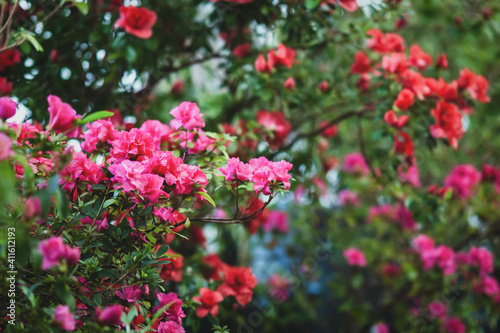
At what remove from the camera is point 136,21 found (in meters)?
1.29

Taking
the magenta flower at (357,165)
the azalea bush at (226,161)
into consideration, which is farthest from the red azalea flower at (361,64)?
the magenta flower at (357,165)

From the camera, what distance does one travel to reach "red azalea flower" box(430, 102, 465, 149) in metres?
1.41

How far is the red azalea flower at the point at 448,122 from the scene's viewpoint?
1406mm

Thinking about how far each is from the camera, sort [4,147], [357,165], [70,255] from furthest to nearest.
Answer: [357,165], [70,255], [4,147]

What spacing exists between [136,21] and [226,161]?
0.51m

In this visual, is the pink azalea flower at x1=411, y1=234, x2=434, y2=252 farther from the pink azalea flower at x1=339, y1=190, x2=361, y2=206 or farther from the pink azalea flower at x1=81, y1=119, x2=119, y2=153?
the pink azalea flower at x1=81, y1=119, x2=119, y2=153

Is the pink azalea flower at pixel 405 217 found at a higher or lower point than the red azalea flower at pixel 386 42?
lower

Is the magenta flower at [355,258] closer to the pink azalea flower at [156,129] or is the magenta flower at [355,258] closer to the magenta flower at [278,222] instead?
the magenta flower at [278,222]

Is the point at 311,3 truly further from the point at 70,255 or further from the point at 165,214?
the point at 70,255

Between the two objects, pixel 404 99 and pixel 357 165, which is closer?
pixel 404 99

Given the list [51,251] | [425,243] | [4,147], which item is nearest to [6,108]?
[4,147]

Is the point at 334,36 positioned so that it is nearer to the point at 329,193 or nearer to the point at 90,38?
the point at 90,38

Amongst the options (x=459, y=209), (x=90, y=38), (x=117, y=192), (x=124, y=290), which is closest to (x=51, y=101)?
(x=117, y=192)

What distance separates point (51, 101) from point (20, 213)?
222 mm
